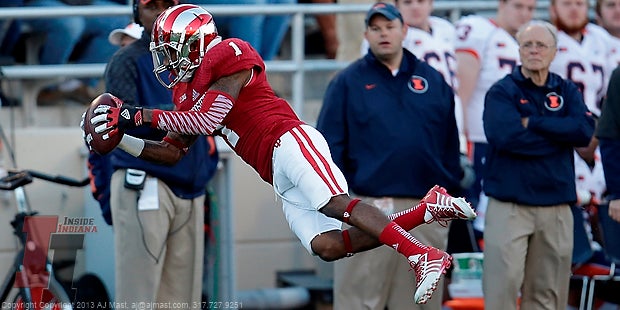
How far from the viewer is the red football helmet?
20.9 ft

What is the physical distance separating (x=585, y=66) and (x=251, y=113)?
3.49m

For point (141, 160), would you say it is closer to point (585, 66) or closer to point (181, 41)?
point (181, 41)

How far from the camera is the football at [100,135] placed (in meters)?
6.19

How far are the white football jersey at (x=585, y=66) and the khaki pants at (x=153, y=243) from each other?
299 cm

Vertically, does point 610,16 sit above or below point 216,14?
above

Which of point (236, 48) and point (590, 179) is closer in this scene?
point (236, 48)

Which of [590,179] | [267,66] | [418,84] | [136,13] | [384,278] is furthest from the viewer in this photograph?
[590,179]

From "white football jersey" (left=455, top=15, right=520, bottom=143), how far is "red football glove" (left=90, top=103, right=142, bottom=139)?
3558mm

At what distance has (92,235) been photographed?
8320 millimetres

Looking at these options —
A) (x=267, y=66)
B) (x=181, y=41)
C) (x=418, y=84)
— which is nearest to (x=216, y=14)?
(x=267, y=66)

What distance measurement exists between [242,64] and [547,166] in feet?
7.36

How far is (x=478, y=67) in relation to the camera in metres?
9.21

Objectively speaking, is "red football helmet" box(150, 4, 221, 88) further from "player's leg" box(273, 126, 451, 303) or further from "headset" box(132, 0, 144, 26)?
"headset" box(132, 0, 144, 26)

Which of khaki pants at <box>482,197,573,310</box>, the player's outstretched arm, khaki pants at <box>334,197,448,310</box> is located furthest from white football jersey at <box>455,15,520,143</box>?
the player's outstretched arm
